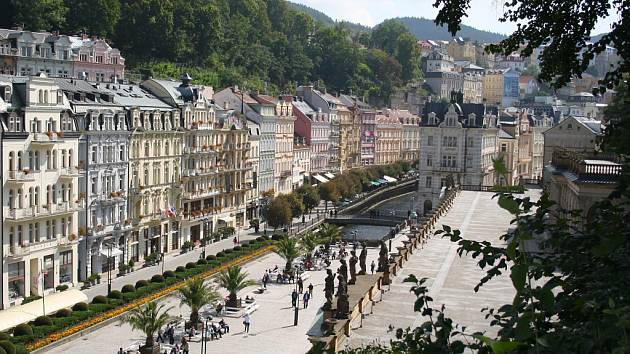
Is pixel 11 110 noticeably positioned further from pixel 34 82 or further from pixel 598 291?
pixel 598 291

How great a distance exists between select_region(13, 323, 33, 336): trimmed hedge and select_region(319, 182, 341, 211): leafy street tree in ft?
205

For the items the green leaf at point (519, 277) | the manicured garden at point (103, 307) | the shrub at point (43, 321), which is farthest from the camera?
the shrub at point (43, 321)

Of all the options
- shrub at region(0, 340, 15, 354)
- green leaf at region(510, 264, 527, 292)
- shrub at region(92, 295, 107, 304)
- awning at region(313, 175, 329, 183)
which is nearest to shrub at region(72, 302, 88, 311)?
shrub at region(92, 295, 107, 304)

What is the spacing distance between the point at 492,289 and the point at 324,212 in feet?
Answer: 215

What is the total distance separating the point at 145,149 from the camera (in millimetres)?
69062

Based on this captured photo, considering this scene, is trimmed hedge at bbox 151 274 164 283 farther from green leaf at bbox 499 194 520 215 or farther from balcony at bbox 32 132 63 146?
green leaf at bbox 499 194 520 215

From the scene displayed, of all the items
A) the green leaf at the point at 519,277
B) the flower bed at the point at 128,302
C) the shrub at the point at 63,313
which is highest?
the green leaf at the point at 519,277

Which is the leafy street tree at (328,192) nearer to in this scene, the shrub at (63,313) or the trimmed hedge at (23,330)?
the shrub at (63,313)

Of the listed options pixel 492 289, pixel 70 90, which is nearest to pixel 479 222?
pixel 492 289

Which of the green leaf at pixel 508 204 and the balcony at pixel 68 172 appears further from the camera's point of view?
the balcony at pixel 68 172

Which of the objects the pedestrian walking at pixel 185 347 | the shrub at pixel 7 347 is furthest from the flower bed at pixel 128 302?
the pedestrian walking at pixel 185 347

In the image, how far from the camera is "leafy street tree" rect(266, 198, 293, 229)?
8331 cm

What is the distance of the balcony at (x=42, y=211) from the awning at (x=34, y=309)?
704cm

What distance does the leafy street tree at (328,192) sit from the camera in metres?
102
